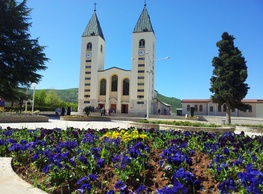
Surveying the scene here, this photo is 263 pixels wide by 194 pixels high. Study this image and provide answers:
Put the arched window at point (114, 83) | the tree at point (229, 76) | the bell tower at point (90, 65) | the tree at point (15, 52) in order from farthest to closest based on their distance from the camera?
the arched window at point (114, 83), the bell tower at point (90, 65), the tree at point (229, 76), the tree at point (15, 52)

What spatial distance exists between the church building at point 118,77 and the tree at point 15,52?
2789 centimetres

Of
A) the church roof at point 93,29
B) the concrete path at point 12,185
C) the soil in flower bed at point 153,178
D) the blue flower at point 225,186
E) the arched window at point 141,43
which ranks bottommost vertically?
the concrete path at point 12,185

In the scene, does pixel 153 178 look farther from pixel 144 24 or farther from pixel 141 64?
pixel 144 24

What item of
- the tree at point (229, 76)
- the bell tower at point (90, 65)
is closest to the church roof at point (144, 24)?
the bell tower at point (90, 65)

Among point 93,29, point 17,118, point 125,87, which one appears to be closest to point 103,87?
point 125,87

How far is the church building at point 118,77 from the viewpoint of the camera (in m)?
51.4

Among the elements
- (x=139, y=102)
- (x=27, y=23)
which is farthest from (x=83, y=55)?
(x=27, y=23)

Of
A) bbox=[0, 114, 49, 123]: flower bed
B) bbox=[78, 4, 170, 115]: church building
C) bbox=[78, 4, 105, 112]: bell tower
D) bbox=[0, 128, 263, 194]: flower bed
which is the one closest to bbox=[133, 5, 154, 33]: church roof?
bbox=[78, 4, 170, 115]: church building

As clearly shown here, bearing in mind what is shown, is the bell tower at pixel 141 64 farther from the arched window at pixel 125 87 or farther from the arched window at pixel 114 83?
the arched window at pixel 114 83

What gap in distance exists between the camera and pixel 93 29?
189 ft

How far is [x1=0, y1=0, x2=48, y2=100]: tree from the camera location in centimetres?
2398

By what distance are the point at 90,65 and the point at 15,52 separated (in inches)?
1205

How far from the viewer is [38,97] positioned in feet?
177

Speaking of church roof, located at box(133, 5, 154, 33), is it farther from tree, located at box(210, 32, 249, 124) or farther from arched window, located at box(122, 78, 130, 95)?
tree, located at box(210, 32, 249, 124)
